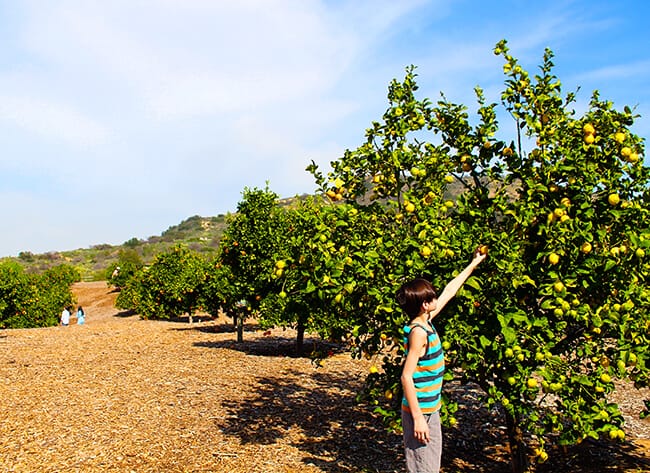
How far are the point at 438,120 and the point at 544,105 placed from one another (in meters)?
→ 0.90

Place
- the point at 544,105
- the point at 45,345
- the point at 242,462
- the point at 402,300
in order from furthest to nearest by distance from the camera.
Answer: the point at 45,345 → the point at 242,462 → the point at 544,105 → the point at 402,300

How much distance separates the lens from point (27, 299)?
2106cm

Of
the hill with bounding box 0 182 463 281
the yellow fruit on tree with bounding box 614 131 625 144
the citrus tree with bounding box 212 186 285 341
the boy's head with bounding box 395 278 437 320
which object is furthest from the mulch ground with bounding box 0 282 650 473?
the hill with bounding box 0 182 463 281

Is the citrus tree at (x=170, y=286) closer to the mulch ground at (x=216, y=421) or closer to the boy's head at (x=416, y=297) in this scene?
the mulch ground at (x=216, y=421)

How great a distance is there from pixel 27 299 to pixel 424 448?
21.3 metres

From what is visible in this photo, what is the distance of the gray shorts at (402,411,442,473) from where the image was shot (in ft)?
12.1

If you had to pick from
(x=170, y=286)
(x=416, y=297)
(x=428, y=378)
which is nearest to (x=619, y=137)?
(x=416, y=297)

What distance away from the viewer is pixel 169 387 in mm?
9242

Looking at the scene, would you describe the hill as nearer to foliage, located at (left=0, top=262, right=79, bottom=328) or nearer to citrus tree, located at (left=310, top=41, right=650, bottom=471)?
foliage, located at (left=0, top=262, right=79, bottom=328)

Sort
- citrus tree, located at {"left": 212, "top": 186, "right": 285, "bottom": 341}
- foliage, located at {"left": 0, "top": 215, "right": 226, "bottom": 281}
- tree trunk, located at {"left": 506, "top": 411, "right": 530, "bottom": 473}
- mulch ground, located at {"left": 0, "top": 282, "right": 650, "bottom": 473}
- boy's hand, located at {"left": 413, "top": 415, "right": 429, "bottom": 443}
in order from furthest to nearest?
foliage, located at {"left": 0, "top": 215, "right": 226, "bottom": 281}, citrus tree, located at {"left": 212, "top": 186, "right": 285, "bottom": 341}, mulch ground, located at {"left": 0, "top": 282, "right": 650, "bottom": 473}, tree trunk, located at {"left": 506, "top": 411, "right": 530, "bottom": 473}, boy's hand, located at {"left": 413, "top": 415, "right": 429, "bottom": 443}

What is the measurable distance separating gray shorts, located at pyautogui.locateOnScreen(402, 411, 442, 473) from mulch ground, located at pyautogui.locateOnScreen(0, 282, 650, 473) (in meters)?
2.25

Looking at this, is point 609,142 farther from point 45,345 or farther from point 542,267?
point 45,345

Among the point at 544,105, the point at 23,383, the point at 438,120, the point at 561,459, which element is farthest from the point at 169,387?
the point at 544,105

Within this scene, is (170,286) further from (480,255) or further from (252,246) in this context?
(480,255)
